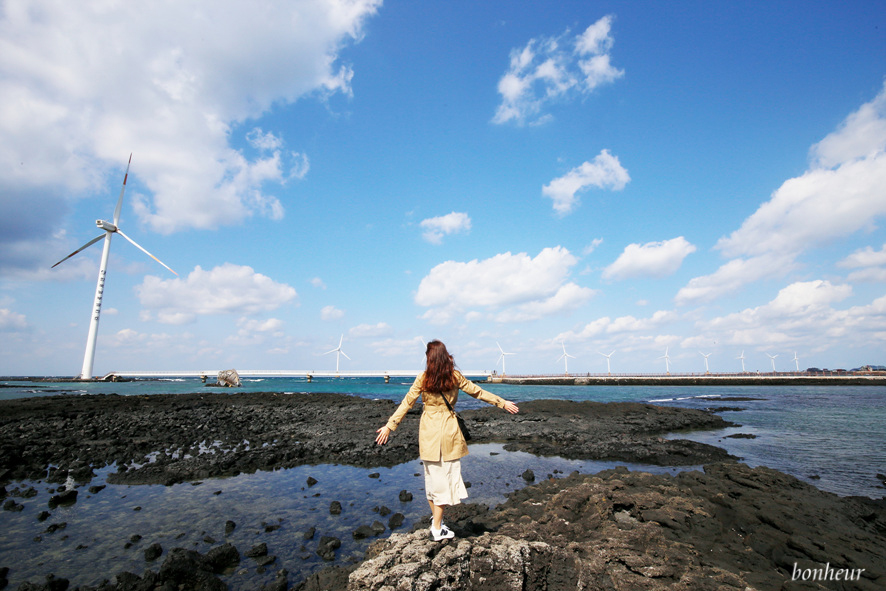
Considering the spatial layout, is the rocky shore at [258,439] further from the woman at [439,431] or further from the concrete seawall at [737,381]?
the concrete seawall at [737,381]

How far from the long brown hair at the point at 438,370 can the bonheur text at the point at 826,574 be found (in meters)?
5.37

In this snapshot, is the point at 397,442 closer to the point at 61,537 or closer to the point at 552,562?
the point at 61,537

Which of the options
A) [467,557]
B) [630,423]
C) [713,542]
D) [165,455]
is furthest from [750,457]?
[165,455]

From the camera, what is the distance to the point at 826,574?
5234 millimetres

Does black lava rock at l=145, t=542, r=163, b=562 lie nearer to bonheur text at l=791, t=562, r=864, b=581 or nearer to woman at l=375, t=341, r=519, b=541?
woman at l=375, t=341, r=519, b=541

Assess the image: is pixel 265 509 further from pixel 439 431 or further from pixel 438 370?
pixel 438 370

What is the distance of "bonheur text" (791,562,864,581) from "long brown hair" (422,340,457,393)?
5.37 m

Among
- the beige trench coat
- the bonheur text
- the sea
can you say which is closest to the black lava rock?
the sea

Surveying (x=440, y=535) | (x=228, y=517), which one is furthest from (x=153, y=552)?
(x=440, y=535)

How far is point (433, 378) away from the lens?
5.34 meters

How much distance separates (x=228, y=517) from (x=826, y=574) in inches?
420

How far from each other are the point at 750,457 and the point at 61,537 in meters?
21.0

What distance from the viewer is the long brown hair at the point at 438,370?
5324mm

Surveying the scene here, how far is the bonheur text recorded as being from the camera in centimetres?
516
